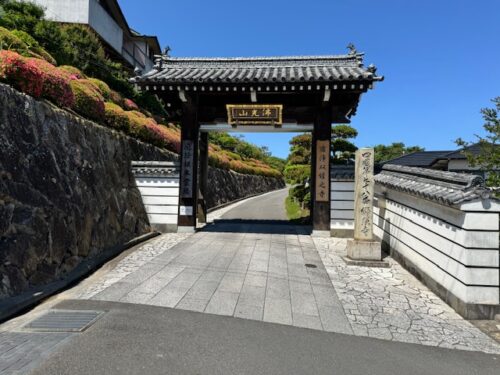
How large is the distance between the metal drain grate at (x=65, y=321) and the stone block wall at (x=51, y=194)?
1.02m

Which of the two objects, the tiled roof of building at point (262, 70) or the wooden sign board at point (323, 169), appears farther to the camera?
the wooden sign board at point (323, 169)

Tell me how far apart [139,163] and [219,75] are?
4.41 m

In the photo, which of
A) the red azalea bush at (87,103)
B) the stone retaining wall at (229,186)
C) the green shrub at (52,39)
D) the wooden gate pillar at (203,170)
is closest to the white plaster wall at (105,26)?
the green shrub at (52,39)

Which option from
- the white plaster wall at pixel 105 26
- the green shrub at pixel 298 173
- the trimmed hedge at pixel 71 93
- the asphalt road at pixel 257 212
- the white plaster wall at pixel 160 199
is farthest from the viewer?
the white plaster wall at pixel 105 26

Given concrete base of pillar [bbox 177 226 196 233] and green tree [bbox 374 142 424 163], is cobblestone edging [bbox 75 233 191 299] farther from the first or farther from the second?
green tree [bbox 374 142 424 163]

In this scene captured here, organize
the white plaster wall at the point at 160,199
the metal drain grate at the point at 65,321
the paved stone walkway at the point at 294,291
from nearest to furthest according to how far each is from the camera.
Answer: the metal drain grate at the point at 65,321 < the paved stone walkway at the point at 294,291 < the white plaster wall at the point at 160,199

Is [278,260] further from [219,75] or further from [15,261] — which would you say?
[219,75]

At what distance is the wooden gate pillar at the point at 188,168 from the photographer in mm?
10648

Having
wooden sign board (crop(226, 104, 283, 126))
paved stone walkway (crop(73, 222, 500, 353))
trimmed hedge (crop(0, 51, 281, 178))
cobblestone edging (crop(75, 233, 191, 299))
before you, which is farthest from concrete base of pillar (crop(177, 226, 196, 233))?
trimmed hedge (crop(0, 51, 281, 178))

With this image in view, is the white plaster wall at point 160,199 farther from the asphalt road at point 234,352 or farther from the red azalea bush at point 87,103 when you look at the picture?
the asphalt road at point 234,352

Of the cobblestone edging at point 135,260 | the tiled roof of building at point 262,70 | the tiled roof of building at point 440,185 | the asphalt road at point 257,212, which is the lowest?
the asphalt road at point 257,212

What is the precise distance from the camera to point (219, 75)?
10602 millimetres

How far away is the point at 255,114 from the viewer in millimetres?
10500

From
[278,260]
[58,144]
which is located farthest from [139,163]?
[278,260]
